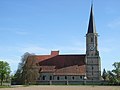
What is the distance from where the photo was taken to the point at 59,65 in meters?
103

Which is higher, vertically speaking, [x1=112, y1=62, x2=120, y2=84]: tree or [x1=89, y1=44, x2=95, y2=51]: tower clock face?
[x1=89, y1=44, x2=95, y2=51]: tower clock face

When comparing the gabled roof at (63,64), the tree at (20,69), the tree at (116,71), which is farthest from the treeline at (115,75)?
the tree at (20,69)

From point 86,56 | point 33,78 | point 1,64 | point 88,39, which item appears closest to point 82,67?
point 86,56

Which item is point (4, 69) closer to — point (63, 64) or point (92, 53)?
point (63, 64)

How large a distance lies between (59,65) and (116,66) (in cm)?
2279

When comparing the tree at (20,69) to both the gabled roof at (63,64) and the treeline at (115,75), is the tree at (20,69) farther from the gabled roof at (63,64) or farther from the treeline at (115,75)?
the treeline at (115,75)

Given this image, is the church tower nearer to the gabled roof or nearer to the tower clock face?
the tower clock face

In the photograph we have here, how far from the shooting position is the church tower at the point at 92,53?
318 ft

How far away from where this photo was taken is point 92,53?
9825cm

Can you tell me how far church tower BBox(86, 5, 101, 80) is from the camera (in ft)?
318

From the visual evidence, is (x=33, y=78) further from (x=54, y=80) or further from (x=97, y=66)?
(x=97, y=66)

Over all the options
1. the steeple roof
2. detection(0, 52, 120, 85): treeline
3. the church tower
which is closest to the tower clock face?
the church tower

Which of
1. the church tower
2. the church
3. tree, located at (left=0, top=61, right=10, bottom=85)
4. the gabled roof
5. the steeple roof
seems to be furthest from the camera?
the gabled roof

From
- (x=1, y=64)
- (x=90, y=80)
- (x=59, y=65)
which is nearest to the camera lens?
(x=1, y=64)
